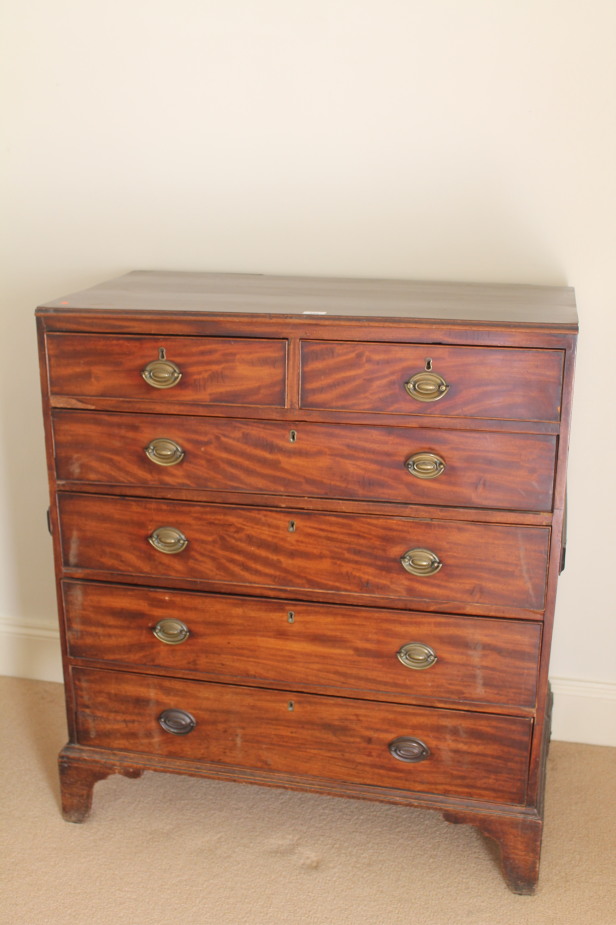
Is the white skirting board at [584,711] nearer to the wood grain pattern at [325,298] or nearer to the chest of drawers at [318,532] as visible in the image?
the chest of drawers at [318,532]

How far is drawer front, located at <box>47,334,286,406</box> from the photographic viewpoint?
173cm

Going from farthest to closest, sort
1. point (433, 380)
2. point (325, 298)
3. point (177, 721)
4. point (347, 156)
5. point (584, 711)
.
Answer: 1. point (584, 711)
2. point (347, 156)
3. point (177, 721)
4. point (325, 298)
5. point (433, 380)

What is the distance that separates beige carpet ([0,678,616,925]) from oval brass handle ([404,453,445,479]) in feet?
2.79

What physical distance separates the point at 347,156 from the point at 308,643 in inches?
41.0

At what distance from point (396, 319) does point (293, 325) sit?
18 centimetres

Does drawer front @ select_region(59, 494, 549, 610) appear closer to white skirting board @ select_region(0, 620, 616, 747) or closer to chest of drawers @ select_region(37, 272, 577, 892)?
chest of drawers @ select_region(37, 272, 577, 892)

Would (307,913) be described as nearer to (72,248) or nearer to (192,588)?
(192,588)

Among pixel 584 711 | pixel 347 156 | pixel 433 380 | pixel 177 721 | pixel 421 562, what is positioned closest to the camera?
pixel 433 380

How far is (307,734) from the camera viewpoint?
6.34 feet

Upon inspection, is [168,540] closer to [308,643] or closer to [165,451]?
[165,451]

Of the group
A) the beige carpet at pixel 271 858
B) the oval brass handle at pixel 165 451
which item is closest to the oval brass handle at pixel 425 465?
the oval brass handle at pixel 165 451

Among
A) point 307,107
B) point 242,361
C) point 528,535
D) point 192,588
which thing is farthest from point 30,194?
point 528,535

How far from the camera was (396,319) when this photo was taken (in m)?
1.66

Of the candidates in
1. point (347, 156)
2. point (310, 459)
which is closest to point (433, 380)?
point (310, 459)
